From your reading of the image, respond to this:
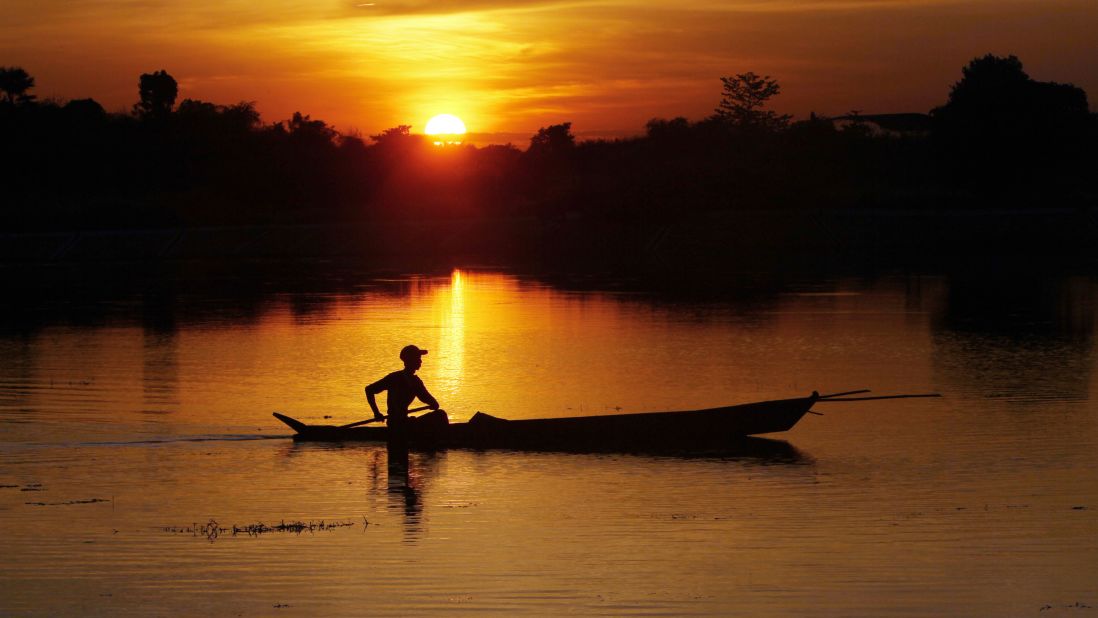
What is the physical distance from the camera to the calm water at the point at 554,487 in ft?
35.2

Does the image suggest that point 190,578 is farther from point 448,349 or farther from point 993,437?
point 448,349

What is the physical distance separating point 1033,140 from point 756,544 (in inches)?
3215

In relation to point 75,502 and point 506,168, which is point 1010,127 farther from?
point 75,502

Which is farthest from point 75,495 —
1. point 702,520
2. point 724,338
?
point 724,338

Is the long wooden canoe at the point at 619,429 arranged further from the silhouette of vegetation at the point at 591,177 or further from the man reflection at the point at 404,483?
the silhouette of vegetation at the point at 591,177

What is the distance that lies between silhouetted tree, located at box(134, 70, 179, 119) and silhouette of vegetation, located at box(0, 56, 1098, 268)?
157mm

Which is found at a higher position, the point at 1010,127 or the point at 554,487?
the point at 1010,127

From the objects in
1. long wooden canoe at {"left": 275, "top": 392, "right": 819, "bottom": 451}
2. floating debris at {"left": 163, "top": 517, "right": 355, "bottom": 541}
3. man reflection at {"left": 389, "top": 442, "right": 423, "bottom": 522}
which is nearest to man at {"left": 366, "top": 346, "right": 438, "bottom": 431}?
long wooden canoe at {"left": 275, "top": 392, "right": 819, "bottom": 451}

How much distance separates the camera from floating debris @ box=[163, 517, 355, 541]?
12711 millimetres

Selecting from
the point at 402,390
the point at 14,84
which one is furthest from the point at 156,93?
the point at 402,390

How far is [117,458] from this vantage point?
659 inches

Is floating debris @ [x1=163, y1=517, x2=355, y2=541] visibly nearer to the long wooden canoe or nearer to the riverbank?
the long wooden canoe

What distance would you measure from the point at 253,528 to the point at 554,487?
324 centimetres

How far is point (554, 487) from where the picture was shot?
48.4ft
